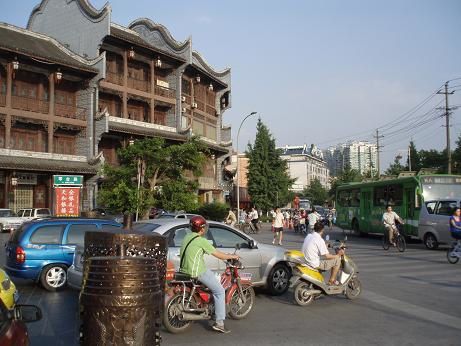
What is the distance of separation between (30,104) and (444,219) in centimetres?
2790

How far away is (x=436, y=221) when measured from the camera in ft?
64.2

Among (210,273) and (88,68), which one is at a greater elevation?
(88,68)

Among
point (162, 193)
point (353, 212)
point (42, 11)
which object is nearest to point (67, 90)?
point (42, 11)

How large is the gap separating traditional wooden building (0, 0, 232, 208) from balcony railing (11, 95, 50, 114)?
0.49m

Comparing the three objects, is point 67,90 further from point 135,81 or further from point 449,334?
point 449,334

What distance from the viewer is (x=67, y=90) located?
3812 cm

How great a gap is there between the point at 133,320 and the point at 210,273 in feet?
10.6

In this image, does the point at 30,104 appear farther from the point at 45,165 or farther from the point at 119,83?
the point at 119,83

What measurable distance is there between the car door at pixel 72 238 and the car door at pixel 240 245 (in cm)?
296

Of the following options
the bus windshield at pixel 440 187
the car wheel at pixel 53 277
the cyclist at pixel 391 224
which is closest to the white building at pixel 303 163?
the bus windshield at pixel 440 187

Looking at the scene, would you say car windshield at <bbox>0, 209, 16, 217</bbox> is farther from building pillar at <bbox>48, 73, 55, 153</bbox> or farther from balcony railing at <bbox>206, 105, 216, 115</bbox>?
balcony railing at <bbox>206, 105, 216, 115</bbox>

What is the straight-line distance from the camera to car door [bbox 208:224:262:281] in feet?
31.3

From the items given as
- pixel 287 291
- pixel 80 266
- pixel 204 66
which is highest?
pixel 204 66

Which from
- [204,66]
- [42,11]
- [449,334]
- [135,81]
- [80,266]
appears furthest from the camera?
[204,66]
